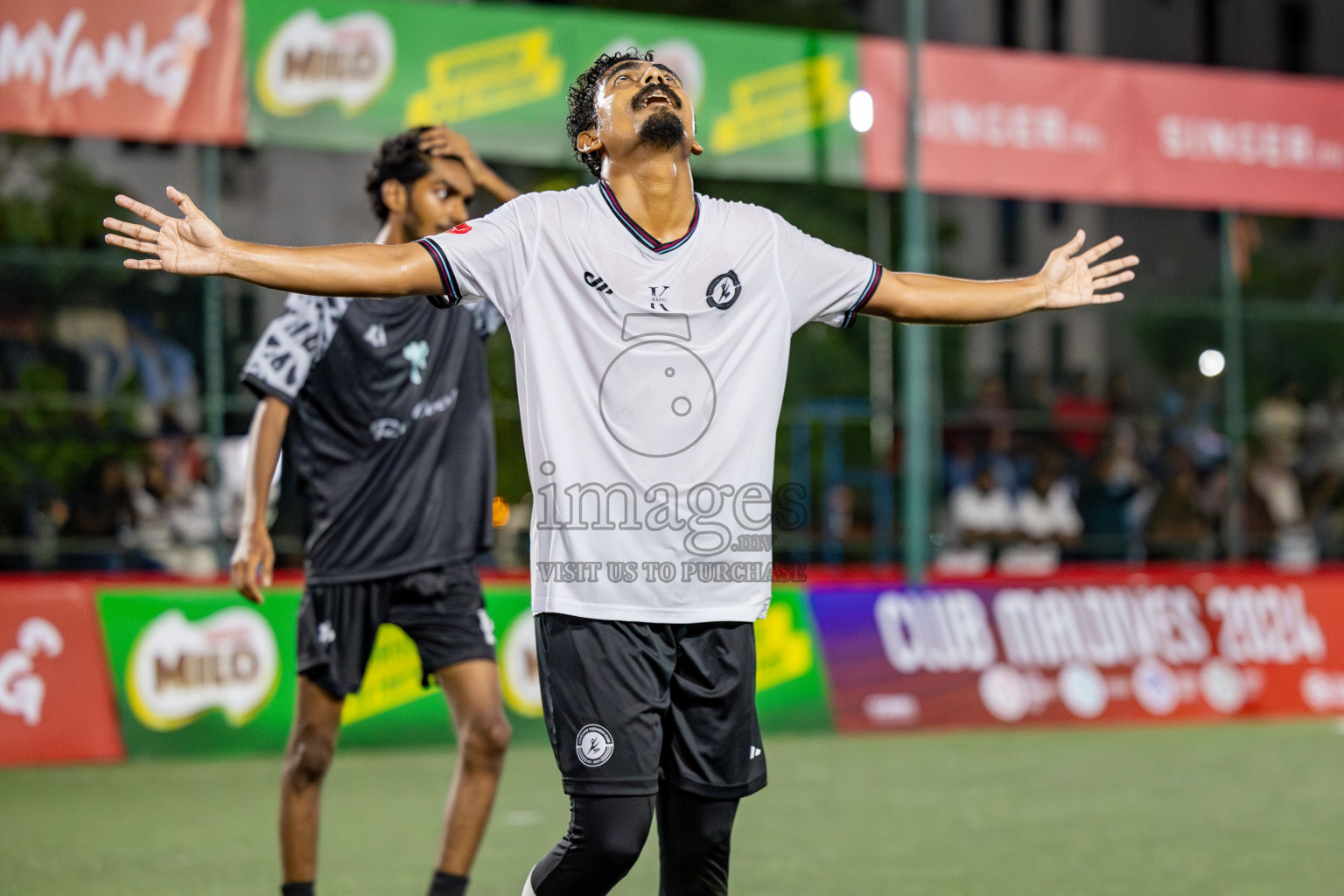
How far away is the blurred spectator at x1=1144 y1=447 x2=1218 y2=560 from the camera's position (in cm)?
1639

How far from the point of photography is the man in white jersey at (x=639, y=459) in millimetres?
3756

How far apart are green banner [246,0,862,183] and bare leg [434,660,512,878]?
764 centimetres

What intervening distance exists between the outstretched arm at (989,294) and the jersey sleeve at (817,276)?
38mm

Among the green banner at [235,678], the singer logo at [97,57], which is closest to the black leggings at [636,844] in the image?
the green banner at [235,678]

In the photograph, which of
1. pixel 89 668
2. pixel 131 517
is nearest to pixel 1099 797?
pixel 89 668

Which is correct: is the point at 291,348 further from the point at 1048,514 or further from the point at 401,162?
the point at 1048,514

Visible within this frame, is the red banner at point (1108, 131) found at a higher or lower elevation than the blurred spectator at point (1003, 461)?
higher

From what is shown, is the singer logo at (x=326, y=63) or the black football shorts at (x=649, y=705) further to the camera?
the singer logo at (x=326, y=63)

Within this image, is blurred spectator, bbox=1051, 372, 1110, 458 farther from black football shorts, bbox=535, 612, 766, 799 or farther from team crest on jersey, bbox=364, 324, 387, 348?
black football shorts, bbox=535, 612, 766, 799

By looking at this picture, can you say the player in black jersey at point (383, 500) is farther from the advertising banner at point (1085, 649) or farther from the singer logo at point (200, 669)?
the advertising banner at point (1085, 649)

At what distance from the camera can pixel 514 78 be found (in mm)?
12961

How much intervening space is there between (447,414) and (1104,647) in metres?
7.36

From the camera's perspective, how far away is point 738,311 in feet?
12.8

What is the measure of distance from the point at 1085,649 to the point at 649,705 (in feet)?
28.0
